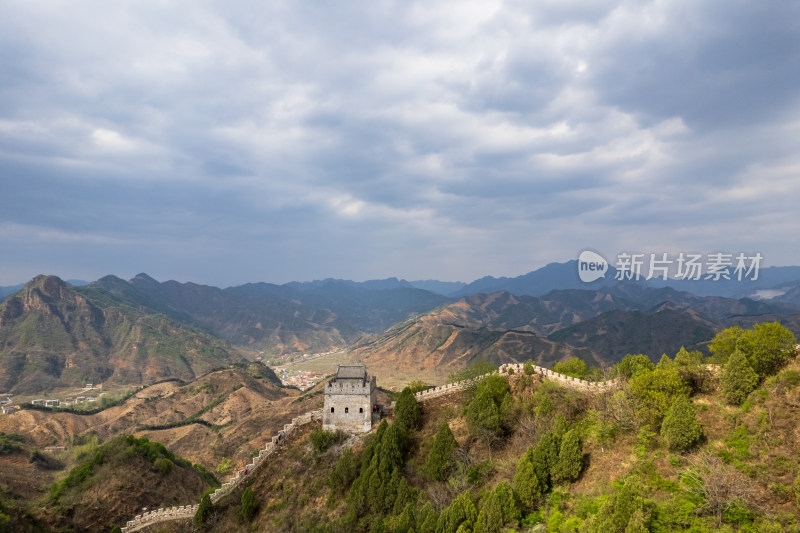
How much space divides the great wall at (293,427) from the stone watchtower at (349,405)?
379 cm

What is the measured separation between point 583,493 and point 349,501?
2350 centimetres

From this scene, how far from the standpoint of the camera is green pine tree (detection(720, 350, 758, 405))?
101 feet

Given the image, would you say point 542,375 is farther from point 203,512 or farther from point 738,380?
point 203,512

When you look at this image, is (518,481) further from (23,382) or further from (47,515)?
(23,382)

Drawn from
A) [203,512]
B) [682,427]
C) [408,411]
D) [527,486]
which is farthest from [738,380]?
[203,512]

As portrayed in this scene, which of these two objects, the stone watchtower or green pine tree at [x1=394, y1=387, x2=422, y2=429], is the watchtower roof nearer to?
the stone watchtower

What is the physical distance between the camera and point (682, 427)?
29156mm

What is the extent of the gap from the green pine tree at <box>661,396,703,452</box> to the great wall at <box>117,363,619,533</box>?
10.00 meters

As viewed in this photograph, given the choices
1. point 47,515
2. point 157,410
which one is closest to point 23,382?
point 157,410

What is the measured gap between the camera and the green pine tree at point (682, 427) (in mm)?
28969

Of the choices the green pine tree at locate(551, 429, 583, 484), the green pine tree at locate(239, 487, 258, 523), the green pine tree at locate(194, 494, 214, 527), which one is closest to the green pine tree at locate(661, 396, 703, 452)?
the green pine tree at locate(551, 429, 583, 484)

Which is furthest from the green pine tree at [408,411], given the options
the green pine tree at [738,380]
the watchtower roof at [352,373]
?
the green pine tree at [738,380]

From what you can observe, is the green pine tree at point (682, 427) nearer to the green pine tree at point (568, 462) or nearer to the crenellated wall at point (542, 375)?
the green pine tree at point (568, 462)

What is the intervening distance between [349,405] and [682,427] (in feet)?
115
